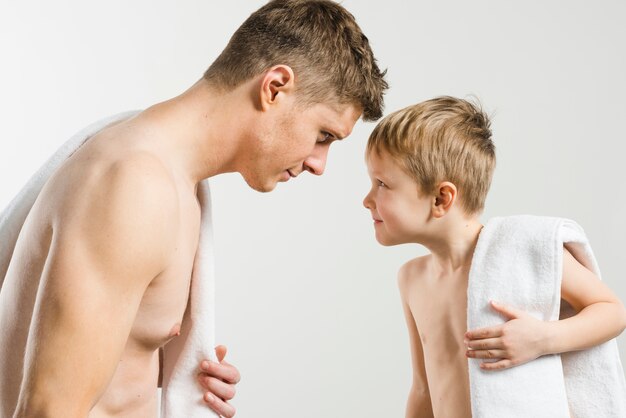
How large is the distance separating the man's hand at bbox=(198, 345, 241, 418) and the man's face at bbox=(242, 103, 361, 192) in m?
0.31

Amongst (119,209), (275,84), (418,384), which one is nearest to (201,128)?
(275,84)

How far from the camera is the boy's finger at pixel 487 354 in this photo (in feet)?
4.50

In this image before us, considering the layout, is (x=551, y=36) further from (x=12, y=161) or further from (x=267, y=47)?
(x=12, y=161)

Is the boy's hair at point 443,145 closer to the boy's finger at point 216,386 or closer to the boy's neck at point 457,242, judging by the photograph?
the boy's neck at point 457,242

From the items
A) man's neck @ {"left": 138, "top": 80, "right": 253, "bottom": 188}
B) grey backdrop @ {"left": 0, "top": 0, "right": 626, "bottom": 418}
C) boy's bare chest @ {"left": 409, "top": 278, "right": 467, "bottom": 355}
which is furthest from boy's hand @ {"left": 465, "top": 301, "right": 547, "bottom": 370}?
grey backdrop @ {"left": 0, "top": 0, "right": 626, "bottom": 418}

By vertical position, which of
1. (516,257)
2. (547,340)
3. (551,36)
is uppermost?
(551,36)

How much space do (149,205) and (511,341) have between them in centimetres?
69

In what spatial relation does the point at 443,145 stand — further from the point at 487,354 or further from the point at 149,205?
the point at 149,205

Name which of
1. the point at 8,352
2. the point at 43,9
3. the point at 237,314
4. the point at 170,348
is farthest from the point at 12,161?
the point at 8,352

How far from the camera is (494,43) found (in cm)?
240

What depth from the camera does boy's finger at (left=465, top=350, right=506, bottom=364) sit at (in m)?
1.37

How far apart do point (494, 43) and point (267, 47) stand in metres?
1.33

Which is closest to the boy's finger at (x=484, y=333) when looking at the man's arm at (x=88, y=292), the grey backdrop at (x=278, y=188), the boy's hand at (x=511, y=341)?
the boy's hand at (x=511, y=341)

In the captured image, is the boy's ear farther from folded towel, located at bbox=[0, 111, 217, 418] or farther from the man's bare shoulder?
the man's bare shoulder
